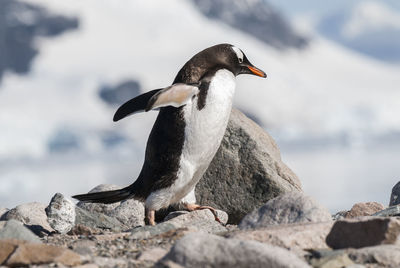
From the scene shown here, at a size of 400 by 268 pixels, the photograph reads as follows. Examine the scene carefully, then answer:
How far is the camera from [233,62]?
7871 millimetres

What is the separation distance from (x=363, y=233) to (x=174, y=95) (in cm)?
288

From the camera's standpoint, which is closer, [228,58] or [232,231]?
[232,231]

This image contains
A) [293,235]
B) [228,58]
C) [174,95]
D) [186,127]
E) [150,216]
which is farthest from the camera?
[228,58]

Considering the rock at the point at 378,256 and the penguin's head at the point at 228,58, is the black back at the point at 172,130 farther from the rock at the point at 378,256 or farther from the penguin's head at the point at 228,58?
the rock at the point at 378,256

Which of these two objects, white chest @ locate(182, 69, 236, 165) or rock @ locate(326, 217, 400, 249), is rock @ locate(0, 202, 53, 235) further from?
rock @ locate(326, 217, 400, 249)

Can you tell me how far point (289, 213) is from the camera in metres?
5.81

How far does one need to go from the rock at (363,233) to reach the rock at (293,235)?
0.30 feet

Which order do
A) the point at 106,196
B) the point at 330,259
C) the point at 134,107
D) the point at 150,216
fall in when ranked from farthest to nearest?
1. the point at 106,196
2. the point at 134,107
3. the point at 150,216
4. the point at 330,259

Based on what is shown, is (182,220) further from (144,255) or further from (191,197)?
(144,255)

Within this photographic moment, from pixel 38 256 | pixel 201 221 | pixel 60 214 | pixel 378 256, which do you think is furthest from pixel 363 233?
pixel 60 214

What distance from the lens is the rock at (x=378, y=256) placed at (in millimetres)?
4523

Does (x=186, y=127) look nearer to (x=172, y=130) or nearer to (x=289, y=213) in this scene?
(x=172, y=130)

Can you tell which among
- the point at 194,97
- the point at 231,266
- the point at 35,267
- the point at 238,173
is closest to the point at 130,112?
the point at 194,97

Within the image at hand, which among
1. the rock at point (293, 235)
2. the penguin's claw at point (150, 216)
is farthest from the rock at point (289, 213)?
the penguin's claw at point (150, 216)
